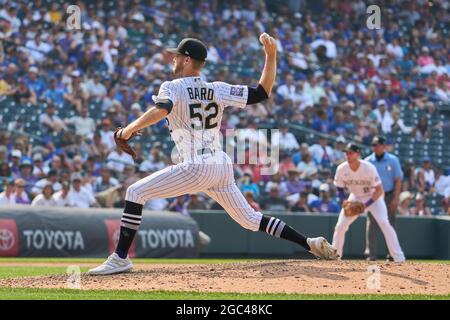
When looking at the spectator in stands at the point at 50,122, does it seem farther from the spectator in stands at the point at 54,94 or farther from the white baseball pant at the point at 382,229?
the white baseball pant at the point at 382,229

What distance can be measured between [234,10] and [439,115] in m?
6.33

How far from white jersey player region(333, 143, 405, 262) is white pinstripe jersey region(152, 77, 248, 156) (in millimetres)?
5577

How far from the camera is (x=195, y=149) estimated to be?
338 inches

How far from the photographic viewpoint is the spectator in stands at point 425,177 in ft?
71.5

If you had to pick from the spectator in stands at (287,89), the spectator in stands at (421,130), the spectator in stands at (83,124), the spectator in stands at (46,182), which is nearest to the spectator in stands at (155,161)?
the spectator in stands at (83,124)

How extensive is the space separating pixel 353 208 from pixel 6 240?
228 inches

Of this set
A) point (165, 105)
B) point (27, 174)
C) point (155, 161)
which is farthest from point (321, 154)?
point (165, 105)

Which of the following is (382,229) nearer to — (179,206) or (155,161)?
(179,206)

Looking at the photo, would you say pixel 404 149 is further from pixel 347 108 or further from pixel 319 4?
pixel 319 4

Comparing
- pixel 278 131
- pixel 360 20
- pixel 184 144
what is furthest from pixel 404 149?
pixel 184 144

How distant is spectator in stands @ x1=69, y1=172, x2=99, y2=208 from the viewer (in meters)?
17.2

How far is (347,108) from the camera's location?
23.5 m

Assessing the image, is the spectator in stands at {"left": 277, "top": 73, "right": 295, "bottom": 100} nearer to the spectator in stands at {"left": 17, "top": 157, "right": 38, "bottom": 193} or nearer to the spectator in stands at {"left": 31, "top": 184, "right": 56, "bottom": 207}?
the spectator in stands at {"left": 17, "top": 157, "right": 38, "bottom": 193}

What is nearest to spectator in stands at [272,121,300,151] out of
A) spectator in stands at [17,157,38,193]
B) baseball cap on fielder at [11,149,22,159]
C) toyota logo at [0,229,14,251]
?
spectator in stands at [17,157,38,193]
